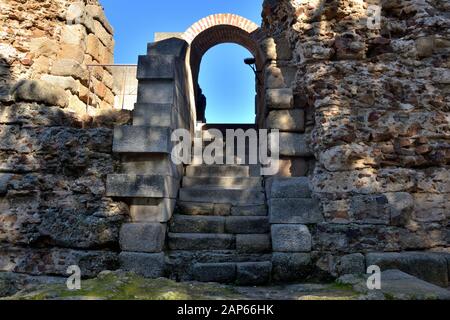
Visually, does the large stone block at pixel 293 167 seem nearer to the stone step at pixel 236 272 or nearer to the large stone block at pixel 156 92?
the stone step at pixel 236 272

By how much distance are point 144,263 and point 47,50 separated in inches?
127

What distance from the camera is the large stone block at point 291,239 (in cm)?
344

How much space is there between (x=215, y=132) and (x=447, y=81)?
3.64 metres

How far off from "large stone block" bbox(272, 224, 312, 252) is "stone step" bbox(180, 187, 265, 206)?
0.91 meters

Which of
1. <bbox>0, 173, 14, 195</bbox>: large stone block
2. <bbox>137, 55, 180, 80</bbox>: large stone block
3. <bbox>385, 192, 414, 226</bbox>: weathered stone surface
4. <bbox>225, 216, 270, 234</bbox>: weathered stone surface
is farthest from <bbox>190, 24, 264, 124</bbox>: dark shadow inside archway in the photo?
<bbox>0, 173, 14, 195</bbox>: large stone block

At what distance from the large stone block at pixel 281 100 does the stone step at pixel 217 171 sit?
1316 mm

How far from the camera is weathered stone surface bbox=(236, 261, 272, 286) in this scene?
323 centimetres

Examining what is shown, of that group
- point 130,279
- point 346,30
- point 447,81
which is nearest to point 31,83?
point 130,279

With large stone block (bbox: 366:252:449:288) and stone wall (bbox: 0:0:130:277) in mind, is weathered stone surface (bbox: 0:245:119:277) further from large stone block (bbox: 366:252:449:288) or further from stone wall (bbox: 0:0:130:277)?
large stone block (bbox: 366:252:449:288)

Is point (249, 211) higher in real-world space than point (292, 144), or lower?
lower

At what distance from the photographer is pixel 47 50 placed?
14.9 feet

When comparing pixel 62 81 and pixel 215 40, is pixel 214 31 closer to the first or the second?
pixel 215 40

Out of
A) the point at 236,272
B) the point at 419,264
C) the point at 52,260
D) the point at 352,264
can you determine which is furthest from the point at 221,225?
the point at 419,264

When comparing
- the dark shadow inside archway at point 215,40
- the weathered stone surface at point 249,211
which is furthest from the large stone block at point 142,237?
the dark shadow inside archway at point 215,40
